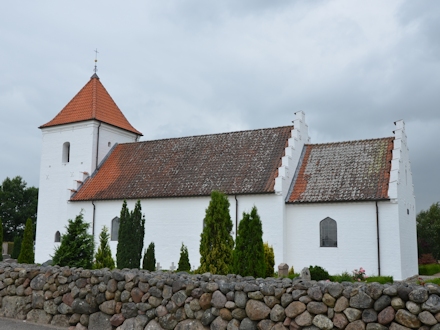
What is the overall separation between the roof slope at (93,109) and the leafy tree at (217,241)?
1500 cm

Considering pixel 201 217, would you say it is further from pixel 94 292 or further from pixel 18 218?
pixel 18 218

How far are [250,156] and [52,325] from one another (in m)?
13.9

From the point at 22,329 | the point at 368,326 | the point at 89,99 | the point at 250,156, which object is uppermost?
the point at 89,99

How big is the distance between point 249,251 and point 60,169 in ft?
58.3

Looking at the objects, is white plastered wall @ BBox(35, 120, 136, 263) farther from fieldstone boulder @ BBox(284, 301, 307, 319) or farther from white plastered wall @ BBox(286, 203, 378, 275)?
fieldstone boulder @ BBox(284, 301, 307, 319)

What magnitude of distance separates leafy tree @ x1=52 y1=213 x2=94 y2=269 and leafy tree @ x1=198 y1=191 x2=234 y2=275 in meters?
3.34

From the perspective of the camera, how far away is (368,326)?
5.75m

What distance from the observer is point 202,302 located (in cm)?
711

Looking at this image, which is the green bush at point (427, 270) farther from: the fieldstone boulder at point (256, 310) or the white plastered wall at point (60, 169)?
the fieldstone boulder at point (256, 310)

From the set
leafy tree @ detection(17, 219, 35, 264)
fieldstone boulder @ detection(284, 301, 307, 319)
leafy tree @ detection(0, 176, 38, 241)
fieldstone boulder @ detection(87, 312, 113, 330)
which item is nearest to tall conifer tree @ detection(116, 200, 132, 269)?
leafy tree @ detection(17, 219, 35, 264)

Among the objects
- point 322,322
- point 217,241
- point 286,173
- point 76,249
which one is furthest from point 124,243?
point 322,322

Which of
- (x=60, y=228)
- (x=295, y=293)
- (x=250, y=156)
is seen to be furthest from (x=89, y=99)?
(x=295, y=293)

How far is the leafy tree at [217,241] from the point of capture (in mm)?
12016

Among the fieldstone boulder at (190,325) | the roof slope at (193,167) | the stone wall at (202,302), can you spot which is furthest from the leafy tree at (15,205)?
the fieldstone boulder at (190,325)
